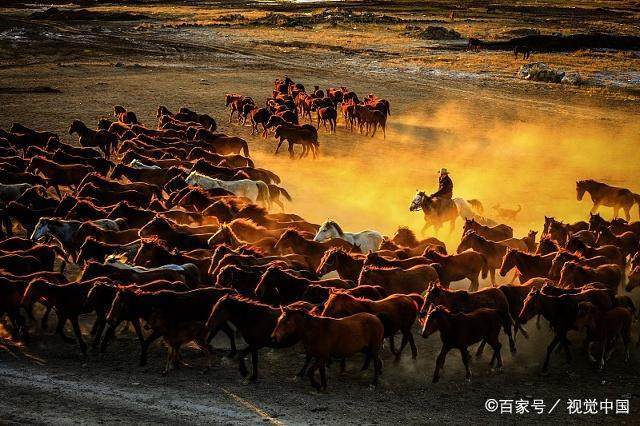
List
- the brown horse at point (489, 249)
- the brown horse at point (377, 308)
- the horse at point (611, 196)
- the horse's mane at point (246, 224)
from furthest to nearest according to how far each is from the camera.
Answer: the horse at point (611, 196) → the horse's mane at point (246, 224) → the brown horse at point (489, 249) → the brown horse at point (377, 308)

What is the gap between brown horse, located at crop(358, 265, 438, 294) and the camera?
34.7 feet

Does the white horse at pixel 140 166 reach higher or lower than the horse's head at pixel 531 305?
higher

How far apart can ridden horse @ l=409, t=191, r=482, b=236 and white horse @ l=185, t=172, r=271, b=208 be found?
11.2 ft

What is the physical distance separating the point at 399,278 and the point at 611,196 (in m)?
8.30

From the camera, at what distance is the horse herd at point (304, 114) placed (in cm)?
2231

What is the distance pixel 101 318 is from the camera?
9.66m

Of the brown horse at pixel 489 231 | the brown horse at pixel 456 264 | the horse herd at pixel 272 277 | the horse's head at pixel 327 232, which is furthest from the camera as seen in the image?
the brown horse at pixel 489 231

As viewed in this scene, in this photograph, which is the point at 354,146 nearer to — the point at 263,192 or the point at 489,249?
A: the point at 263,192

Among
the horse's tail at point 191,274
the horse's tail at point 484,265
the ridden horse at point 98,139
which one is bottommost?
the horse's tail at point 484,265

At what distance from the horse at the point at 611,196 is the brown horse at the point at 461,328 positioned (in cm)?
870

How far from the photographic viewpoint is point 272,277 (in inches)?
394

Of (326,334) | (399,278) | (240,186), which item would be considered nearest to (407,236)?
(399,278)

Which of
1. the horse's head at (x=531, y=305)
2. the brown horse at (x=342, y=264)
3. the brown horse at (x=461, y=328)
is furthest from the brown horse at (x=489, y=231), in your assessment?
the brown horse at (x=461, y=328)

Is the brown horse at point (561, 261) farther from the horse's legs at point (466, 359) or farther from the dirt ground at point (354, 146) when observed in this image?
Result: the horse's legs at point (466, 359)
